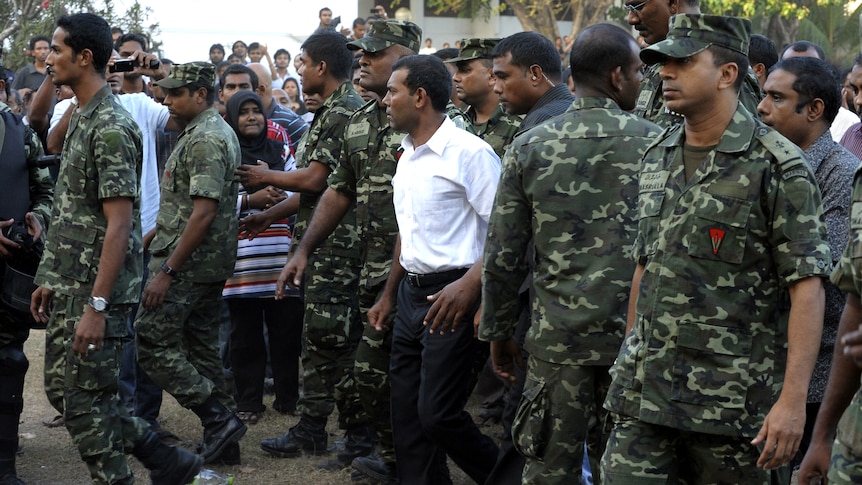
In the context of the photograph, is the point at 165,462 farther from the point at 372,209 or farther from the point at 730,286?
the point at 730,286

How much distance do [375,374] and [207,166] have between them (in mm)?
1633

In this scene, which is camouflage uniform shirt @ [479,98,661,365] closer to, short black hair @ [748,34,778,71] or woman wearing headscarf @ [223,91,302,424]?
short black hair @ [748,34,778,71]

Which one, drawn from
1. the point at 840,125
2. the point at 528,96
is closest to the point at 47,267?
the point at 528,96

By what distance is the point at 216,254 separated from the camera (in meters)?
6.68

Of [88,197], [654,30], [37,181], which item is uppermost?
[654,30]

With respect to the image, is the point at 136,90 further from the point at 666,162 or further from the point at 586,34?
the point at 666,162

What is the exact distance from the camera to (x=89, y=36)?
544cm

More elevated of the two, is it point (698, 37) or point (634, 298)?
point (698, 37)

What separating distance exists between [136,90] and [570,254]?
5433mm

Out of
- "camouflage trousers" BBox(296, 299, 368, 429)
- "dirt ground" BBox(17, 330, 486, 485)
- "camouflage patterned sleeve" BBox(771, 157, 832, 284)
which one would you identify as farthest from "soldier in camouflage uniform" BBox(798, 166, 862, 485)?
"camouflage trousers" BBox(296, 299, 368, 429)

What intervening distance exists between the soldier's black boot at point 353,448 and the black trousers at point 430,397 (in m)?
1.06

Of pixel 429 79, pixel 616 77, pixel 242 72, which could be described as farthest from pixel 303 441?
pixel 616 77

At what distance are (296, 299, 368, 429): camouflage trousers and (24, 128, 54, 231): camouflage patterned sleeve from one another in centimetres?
161

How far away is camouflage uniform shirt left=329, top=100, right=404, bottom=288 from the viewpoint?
5914 mm
